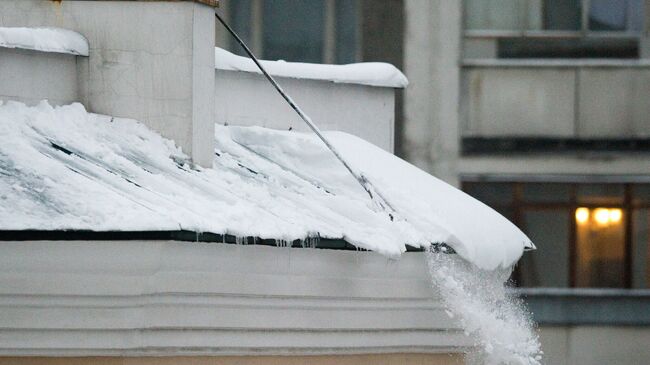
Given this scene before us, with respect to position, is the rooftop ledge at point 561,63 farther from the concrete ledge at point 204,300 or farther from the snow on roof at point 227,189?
the concrete ledge at point 204,300

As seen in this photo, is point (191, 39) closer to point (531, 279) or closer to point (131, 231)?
point (131, 231)

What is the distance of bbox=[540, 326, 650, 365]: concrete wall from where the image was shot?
73.3 ft

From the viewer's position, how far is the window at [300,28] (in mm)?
24031

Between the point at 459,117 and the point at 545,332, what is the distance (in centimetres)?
326

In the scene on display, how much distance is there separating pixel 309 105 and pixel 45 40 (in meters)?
2.96

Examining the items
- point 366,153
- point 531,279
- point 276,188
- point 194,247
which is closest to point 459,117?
point 531,279

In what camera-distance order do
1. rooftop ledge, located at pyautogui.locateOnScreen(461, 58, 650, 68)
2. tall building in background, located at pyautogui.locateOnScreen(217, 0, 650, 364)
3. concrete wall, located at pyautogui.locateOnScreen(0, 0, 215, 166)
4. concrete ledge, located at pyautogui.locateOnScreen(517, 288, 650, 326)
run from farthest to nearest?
rooftop ledge, located at pyautogui.locateOnScreen(461, 58, 650, 68)
tall building in background, located at pyautogui.locateOnScreen(217, 0, 650, 364)
concrete ledge, located at pyautogui.locateOnScreen(517, 288, 650, 326)
concrete wall, located at pyautogui.locateOnScreen(0, 0, 215, 166)

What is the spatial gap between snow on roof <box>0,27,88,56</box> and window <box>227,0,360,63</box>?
14.6 metres

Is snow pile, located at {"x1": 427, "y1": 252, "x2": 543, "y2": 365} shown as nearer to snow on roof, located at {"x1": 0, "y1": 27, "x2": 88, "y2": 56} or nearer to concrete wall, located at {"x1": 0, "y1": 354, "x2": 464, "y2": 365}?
concrete wall, located at {"x1": 0, "y1": 354, "x2": 464, "y2": 365}

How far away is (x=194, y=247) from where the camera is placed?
824cm

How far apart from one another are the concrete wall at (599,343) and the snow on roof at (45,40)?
1401cm

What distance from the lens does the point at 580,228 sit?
23109mm

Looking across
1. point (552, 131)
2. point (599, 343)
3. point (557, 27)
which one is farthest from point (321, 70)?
point (557, 27)

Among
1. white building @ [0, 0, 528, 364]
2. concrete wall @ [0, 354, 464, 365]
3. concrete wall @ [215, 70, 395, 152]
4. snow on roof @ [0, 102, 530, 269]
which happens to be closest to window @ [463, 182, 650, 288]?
concrete wall @ [215, 70, 395, 152]
